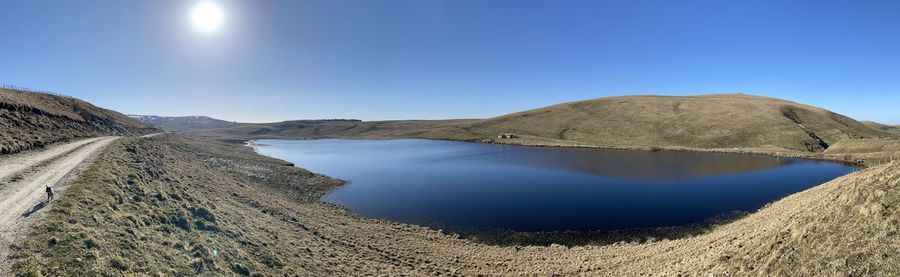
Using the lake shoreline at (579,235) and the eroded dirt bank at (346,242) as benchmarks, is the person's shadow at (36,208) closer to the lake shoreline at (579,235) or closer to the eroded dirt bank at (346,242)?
the eroded dirt bank at (346,242)

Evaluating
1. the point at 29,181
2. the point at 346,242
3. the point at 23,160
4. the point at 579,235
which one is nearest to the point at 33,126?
the point at 23,160

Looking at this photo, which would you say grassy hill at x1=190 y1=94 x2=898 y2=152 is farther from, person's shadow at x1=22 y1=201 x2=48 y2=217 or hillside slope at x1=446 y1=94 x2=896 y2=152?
person's shadow at x1=22 y1=201 x2=48 y2=217

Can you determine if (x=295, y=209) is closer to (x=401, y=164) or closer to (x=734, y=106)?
(x=401, y=164)

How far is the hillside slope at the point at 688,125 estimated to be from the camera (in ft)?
360

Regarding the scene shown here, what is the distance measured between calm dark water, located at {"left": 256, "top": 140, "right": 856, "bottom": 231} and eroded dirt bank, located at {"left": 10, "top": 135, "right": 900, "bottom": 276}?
7729mm

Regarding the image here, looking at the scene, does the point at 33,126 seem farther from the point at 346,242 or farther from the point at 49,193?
the point at 346,242

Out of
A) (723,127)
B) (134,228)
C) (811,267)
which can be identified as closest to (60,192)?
(134,228)

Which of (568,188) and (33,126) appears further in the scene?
(568,188)

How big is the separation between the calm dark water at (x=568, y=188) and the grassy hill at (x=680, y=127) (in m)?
27.6

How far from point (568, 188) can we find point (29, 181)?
52239 mm

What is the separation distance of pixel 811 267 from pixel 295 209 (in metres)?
37.4

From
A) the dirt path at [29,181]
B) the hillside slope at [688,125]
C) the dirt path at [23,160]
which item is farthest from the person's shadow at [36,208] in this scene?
the hillside slope at [688,125]

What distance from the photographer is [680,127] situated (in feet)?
420

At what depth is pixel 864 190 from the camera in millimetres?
15656
